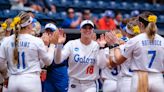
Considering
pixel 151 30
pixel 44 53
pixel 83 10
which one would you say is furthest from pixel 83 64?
pixel 83 10

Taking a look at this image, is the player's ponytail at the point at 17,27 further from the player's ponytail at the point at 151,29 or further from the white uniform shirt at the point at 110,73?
the white uniform shirt at the point at 110,73

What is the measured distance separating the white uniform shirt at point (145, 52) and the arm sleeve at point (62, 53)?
39.9 inches

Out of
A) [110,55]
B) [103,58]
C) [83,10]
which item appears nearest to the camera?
[110,55]

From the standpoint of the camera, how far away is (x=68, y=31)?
9.61 meters

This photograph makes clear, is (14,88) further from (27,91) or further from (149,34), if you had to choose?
(149,34)

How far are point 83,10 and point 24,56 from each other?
7964 millimetres

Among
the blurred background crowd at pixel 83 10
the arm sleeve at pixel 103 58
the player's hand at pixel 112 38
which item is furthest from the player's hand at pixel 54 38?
the blurred background crowd at pixel 83 10

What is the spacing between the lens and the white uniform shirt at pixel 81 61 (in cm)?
720

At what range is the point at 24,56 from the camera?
6320 millimetres

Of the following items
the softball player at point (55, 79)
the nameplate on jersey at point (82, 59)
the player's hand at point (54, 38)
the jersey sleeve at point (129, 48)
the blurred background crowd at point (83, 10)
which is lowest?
the softball player at point (55, 79)

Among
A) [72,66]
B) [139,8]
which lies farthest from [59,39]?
[139,8]

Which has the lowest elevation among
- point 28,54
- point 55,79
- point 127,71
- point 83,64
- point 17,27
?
point 55,79

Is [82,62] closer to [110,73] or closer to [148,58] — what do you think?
[110,73]

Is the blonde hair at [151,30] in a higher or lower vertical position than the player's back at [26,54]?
higher
